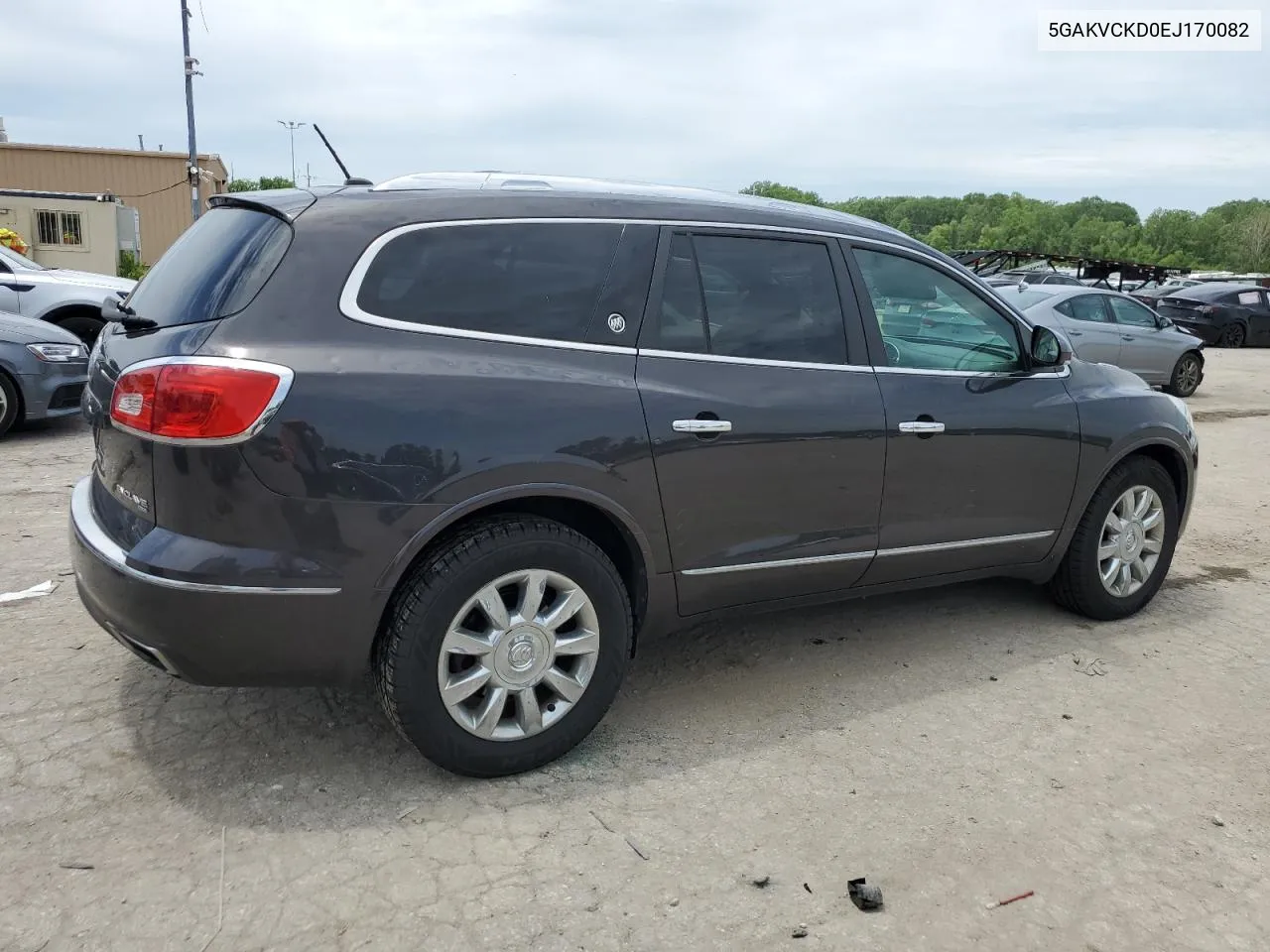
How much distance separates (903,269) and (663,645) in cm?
178

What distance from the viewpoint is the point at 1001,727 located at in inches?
145

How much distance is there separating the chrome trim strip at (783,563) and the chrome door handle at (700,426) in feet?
1.54

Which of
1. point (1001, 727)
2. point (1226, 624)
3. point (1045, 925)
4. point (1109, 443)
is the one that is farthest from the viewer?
point (1226, 624)

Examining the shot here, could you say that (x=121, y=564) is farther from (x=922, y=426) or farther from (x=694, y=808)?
(x=922, y=426)

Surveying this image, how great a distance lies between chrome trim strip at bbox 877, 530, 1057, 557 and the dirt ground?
467mm

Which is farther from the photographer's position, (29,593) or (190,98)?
(190,98)

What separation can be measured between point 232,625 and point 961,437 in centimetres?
271

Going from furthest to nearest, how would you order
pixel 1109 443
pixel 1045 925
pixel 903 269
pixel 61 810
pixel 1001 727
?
pixel 1109 443, pixel 903 269, pixel 1001 727, pixel 61 810, pixel 1045 925

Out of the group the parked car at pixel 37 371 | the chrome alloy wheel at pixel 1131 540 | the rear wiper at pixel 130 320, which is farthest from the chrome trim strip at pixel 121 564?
the parked car at pixel 37 371

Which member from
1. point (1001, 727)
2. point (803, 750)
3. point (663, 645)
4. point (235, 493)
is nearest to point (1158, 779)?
point (1001, 727)

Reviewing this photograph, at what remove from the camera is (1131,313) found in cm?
1426

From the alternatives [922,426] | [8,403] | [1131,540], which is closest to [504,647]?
[922,426]

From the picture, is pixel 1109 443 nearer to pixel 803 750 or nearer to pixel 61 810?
pixel 803 750

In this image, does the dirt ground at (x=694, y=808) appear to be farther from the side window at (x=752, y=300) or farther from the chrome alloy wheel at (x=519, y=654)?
the side window at (x=752, y=300)
